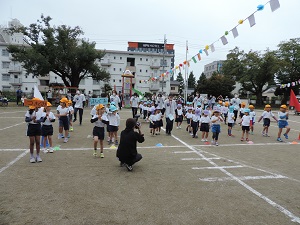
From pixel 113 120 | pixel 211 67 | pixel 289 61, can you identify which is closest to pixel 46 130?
pixel 113 120

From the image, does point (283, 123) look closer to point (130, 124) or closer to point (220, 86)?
point (130, 124)

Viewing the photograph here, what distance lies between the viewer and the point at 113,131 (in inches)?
338

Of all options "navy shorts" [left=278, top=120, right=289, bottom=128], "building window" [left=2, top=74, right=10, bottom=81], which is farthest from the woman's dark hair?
"building window" [left=2, top=74, right=10, bottom=81]

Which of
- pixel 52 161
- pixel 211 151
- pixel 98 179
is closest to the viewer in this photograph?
pixel 98 179

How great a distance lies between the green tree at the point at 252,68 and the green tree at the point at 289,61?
2088 mm

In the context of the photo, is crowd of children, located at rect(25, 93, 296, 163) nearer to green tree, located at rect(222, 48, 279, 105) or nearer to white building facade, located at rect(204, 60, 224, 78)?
green tree, located at rect(222, 48, 279, 105)

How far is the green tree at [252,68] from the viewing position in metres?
43.1

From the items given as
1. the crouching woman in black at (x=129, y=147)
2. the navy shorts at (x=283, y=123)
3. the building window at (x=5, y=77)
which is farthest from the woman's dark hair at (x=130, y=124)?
the building window at (x=5, y=77)

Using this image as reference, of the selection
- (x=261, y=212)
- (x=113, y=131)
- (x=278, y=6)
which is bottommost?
(x=261, y=212)

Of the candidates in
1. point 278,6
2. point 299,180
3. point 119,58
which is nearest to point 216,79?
point 119,58

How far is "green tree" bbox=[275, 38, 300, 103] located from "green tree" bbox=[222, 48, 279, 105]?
2088 millimetres

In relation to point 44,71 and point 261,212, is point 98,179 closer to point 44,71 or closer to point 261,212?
point 261,212

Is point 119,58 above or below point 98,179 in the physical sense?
above

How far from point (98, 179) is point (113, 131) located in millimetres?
3562
